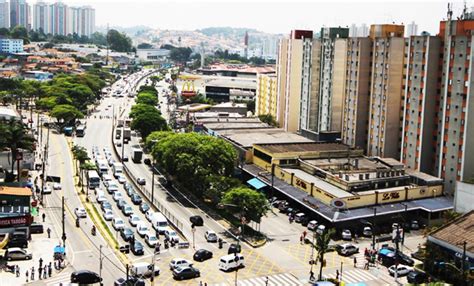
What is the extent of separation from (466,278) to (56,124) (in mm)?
76082

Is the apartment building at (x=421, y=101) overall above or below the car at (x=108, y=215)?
above

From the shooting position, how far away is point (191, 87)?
174 m

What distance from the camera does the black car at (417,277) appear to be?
4462 centimetres

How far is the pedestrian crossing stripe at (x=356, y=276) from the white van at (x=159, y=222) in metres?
15.3

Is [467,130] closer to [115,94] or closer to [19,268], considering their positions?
[19,268]

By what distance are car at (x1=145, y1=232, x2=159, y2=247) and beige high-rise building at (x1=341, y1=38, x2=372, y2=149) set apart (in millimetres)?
34765

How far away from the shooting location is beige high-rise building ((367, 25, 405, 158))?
70.9 m

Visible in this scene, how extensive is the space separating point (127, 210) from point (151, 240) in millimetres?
8910

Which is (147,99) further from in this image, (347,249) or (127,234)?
(347,249)

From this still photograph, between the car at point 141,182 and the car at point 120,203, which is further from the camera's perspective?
the car at point 141,182

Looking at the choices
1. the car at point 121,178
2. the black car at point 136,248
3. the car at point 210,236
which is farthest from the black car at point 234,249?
the car at point 121,178

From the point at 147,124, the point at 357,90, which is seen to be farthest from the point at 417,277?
the point at 147,124

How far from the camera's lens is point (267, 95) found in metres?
110

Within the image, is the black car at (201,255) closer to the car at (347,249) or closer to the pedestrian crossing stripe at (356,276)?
the pedestrian crossing stripe at (356,276)
